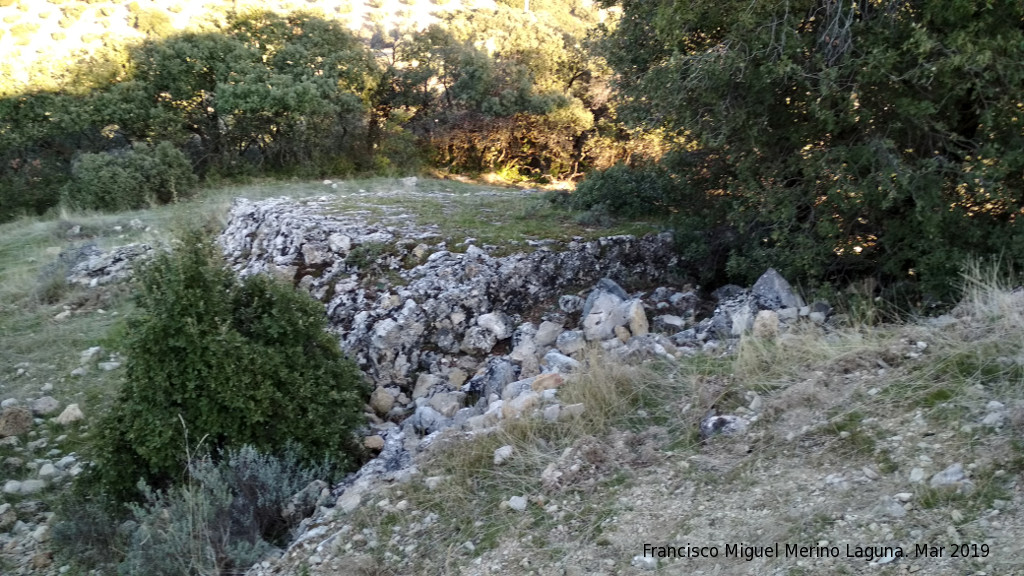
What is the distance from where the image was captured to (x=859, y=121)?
208 inches

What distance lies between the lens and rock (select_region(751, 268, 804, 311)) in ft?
17.2

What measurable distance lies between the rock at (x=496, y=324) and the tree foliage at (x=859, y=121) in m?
1.95

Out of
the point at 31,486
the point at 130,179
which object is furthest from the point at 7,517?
the point at 130,179

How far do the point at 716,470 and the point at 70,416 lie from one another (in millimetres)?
4616

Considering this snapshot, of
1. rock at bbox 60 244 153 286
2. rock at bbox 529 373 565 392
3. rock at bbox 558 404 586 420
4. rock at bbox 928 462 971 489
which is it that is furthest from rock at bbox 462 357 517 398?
rock at bbox 60 244 153 286

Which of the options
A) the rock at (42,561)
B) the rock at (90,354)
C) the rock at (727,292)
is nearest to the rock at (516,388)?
the rock at (727,292)

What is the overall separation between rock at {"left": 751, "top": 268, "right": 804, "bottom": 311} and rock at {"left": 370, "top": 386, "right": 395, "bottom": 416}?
9.22 ft

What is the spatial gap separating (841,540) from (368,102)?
1793 cm

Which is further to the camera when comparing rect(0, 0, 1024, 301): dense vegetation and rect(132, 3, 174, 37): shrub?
rect(132, 3, 174, 37): shrub

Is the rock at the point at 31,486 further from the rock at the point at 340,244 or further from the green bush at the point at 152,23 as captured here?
the green bush at the point at 152,23

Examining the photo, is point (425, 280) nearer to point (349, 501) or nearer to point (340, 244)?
point (340, 244)

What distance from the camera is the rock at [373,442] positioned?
459 centimetres

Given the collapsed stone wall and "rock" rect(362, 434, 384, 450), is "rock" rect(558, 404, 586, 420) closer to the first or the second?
the collapsed stone wall

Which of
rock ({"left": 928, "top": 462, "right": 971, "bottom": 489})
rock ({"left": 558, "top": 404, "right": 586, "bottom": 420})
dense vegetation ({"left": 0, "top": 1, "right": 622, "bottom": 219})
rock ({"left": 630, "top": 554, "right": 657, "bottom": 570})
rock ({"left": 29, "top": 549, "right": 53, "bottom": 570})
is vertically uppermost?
dense vegetation ({"left": 0, "top": 1, "right": 622, "bottom": 219})
